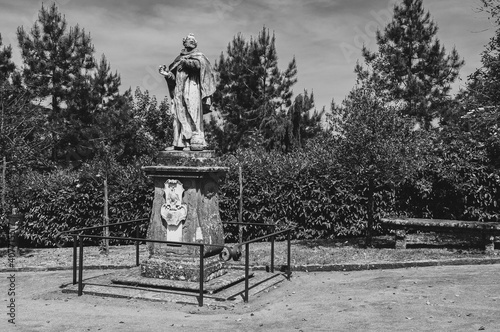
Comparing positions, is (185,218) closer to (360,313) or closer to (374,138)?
(360,313)

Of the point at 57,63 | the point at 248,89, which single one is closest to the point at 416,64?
the point at 248,89

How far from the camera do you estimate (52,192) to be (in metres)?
14.0

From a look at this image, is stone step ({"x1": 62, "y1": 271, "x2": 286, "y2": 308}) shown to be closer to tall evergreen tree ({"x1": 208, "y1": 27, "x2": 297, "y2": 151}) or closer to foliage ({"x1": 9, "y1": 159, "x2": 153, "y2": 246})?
foliage ({"x1": 9, "y1": 159, "x2": 153, "y2": 246})

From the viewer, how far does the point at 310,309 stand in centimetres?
695

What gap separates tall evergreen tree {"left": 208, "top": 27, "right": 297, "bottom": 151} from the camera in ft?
78.1

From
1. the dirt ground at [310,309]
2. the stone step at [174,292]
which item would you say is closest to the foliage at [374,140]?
the dirt ground at [310,309]

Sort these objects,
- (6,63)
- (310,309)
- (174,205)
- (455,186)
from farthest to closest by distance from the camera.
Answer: (6,63) < (455,186) < (174,205) < (310,309)

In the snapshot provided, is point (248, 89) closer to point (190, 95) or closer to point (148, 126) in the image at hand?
point (148, 126)

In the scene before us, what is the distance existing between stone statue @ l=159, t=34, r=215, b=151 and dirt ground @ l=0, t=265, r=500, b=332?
102 inches

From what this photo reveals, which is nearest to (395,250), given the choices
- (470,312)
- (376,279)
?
(376,279)

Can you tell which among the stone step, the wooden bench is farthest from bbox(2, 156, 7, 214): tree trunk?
the wooden bench

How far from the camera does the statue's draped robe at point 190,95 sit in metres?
8.33

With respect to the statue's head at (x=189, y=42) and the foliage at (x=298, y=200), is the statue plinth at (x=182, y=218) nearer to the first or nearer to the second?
the statue's head at (x=189, y=42)

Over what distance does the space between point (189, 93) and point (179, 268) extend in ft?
8.93
